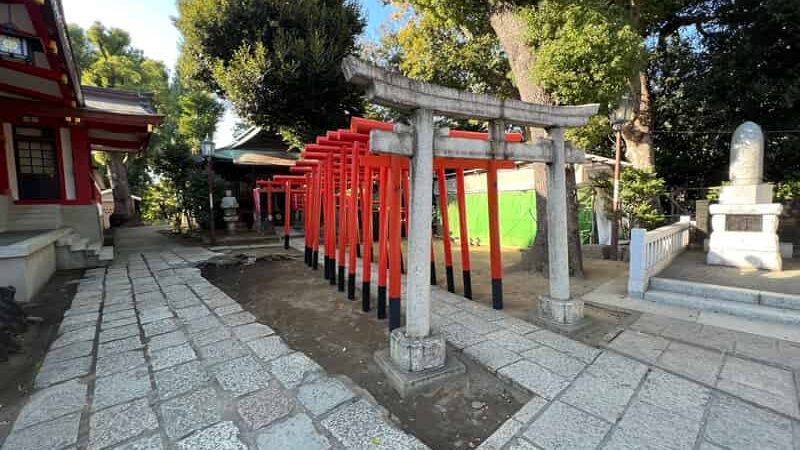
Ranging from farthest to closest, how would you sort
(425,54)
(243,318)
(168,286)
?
(425,54) → (168,286) → (243,318)

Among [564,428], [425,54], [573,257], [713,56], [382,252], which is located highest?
[713,56]

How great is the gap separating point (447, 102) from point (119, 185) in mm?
22656

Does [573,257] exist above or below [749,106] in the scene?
below

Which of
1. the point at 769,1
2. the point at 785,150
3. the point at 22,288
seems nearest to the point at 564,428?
the point at 22,288

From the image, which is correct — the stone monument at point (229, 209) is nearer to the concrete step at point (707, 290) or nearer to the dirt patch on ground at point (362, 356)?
the dirt patch on ground at point (362, 356)

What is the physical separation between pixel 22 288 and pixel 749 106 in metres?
16.1

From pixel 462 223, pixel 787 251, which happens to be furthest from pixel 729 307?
pixel 787 251

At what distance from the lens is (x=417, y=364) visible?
2531 mm

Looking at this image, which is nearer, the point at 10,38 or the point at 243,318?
the point at 243,318

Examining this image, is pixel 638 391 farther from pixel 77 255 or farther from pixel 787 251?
pixel 77 255

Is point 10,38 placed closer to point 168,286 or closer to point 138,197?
point 168,286

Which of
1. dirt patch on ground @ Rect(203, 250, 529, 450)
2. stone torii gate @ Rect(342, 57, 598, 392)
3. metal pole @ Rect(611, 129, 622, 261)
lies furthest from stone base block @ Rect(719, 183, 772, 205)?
dirt patch on ground @ Rect(203, 250, 529, 450)

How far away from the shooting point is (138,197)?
73.6 ft

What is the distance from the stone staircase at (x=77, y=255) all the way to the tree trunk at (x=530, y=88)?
29.0 feet
